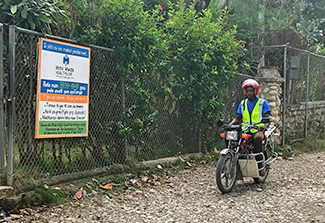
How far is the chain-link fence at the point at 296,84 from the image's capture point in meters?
12.4

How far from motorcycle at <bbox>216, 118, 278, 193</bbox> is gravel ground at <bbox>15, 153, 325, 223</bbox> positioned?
0.20m

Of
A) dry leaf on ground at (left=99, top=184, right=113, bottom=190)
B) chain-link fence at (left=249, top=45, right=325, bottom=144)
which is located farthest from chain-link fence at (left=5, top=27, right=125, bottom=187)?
chain-link fence at (left=249, top=45, right=325, bottom=144)

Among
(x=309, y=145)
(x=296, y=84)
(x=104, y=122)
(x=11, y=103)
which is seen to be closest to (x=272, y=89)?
(x=296, y=84)

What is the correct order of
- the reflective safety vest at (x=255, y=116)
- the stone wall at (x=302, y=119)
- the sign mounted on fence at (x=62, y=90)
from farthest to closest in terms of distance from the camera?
the stone wall at (x=302, y=119) → the reflective safety vest at (x=255, y=116) → the sign mounted on fence at (x=62, y=90)

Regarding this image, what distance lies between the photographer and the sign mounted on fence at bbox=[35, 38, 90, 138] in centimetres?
566

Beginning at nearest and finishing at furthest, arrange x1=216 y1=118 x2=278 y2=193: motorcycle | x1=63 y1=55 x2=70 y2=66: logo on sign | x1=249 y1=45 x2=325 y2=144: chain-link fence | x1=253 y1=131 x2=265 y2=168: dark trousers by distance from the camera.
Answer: x1=63 y1=55 x2=70 y2=66: logo on sign, x1=216 y1=118 x2=278 y2=193: motorcycle, x1=253 y1=131 x2=265 y2=168: dark trousers, x1=249 y1=45 x2=325 y2=144: chain-link fence

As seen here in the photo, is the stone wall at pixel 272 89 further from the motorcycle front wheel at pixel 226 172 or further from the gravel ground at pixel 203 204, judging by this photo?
the motorcycle front wheel at pixel 226 172

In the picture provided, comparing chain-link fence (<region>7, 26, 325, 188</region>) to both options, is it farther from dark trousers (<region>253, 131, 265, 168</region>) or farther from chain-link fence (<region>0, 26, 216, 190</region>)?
dark trousers (<region>253, 131, 265, 168</region>)

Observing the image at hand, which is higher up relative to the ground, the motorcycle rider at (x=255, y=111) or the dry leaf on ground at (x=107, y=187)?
the motorcycle rider at (x=255, y=111)

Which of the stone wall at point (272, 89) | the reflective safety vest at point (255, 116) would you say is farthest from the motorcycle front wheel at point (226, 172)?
the stone wall at point (272, 89)

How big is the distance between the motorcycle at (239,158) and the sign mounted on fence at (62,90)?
2.22 meters

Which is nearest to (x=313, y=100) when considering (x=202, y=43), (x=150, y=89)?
(x=202, y=43)

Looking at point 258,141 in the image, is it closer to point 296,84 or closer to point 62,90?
point 62,90

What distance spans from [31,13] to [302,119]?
10.1 metres
